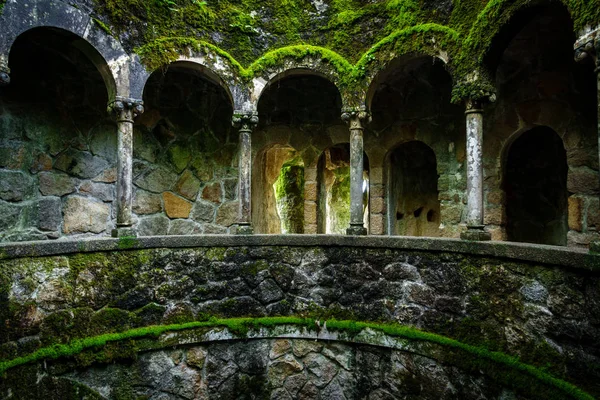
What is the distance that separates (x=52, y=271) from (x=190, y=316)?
1.45 metres

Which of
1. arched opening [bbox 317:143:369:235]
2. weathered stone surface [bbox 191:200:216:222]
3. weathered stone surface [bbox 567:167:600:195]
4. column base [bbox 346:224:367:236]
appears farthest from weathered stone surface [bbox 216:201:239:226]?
weathered stone surface [bbox 567:167:600:195]

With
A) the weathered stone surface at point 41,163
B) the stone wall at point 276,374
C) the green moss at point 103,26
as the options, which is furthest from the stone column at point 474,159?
the weathered stone surface at point 41,163

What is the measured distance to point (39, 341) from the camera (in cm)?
368

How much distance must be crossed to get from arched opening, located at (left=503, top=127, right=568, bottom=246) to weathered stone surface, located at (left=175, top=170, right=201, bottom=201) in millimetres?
5223

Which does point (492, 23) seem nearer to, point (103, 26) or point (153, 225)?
point (103, 26)

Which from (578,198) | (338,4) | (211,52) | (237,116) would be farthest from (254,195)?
(578,198)

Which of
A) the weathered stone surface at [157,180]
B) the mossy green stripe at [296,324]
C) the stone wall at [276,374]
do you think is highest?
the weathered stone surface at [157,180]

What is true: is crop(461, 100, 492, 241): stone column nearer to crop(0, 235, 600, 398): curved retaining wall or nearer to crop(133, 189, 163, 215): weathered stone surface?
crop(0, 235, 600, 398): curved retaining wall

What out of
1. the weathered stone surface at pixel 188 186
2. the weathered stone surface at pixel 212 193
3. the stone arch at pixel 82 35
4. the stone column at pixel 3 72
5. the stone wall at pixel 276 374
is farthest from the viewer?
the weathered stone surface at pixel 212 193

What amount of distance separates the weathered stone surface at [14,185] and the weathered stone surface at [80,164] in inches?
16.1

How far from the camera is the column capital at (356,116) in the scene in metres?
4.97

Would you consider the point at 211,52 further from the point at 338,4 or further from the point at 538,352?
the point at 538,352

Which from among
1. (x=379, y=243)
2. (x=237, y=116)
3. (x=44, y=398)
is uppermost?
(x=237, y=116)

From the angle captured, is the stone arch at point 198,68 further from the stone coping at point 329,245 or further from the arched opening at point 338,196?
the arched opening at point 338,196
